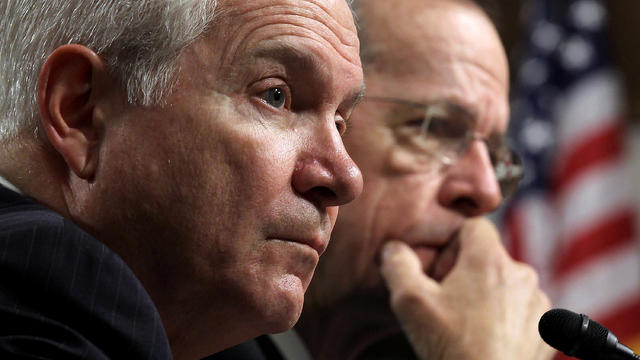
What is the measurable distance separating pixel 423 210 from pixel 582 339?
3.45 ft

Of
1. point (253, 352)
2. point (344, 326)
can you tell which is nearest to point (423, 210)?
point (344, 326)

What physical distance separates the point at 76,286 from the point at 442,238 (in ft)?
4.82

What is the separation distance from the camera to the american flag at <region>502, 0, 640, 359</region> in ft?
14.0

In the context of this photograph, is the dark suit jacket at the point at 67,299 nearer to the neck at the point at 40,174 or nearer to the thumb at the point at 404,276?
the neck at the point at 40,174

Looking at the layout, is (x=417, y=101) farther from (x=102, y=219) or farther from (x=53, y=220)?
(x=53, y=220)

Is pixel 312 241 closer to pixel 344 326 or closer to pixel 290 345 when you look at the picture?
pixel 290 345

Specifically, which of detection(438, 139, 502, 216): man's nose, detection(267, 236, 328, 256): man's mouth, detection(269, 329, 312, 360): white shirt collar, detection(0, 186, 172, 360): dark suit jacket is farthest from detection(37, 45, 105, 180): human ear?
detection(438, 139, 502, 216): man's nose

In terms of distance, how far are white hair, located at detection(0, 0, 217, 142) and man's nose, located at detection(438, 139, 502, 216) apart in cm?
119

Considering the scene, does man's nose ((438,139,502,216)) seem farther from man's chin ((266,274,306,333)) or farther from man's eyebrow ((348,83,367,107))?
man's chin ((266,274,306,333))

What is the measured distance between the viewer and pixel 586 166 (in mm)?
4492

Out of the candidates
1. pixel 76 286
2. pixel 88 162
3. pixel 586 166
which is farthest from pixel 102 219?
pixel 586 166

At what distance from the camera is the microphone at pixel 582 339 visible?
1.36m

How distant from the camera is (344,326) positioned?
2.46 meters

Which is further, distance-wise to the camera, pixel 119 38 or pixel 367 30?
pixel 367 30
